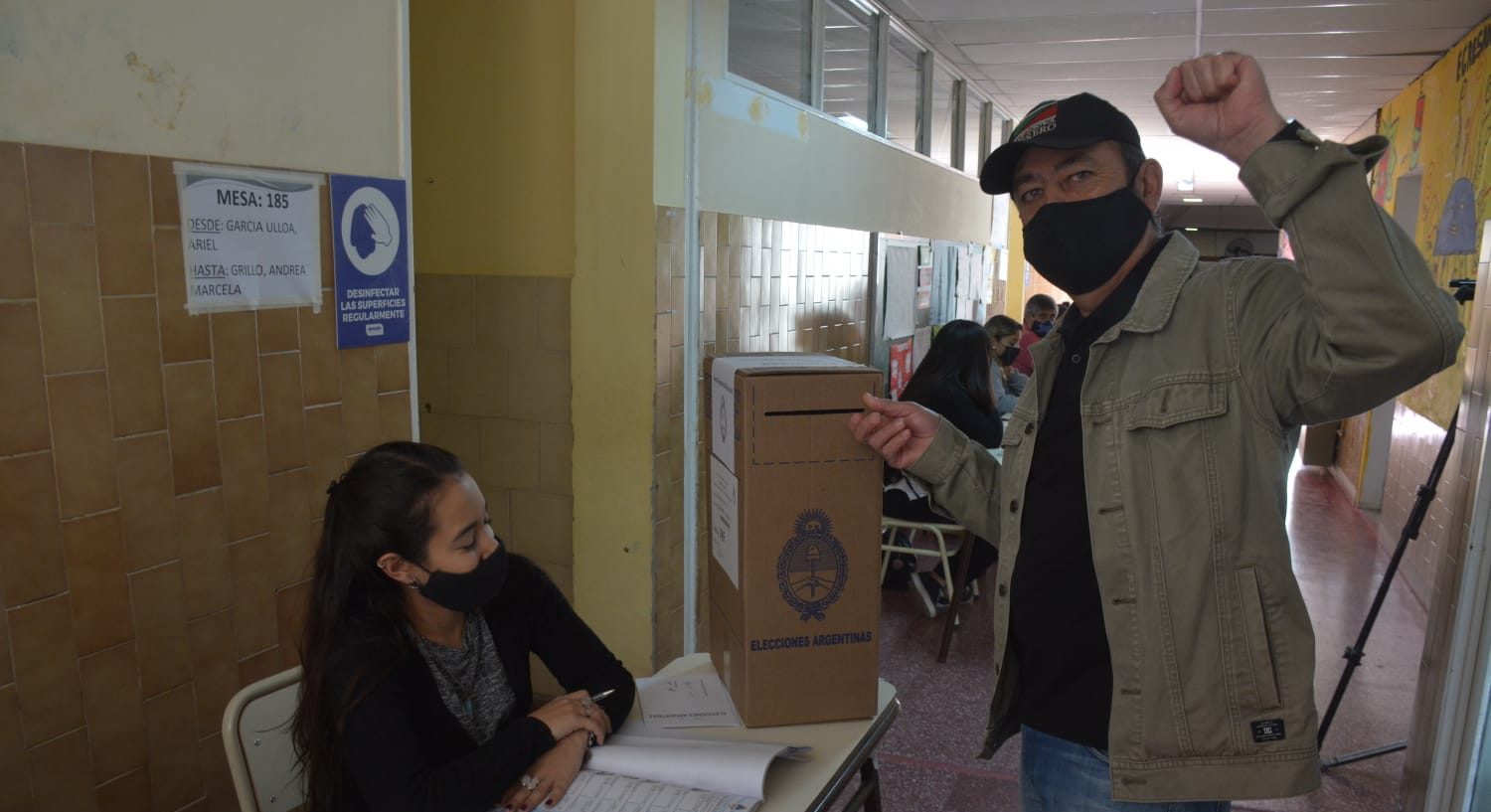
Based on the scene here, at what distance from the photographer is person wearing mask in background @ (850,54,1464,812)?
3.56 ft

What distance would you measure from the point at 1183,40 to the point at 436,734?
207 inches

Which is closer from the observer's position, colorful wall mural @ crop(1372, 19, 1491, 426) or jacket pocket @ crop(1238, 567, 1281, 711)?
jacket pocket @ crop(1238, 567, 1281, 711)

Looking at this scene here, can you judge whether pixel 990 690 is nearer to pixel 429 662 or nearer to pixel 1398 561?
pixel 1398 561

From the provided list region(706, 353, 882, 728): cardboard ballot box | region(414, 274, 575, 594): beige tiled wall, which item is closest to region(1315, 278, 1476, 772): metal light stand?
region(706, 353, 882, 728): cardboard ballot box

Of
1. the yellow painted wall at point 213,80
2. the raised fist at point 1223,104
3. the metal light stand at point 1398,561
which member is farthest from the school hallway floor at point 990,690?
the yellow painted wall at point 213,80

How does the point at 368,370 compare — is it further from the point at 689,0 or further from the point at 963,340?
the point at 963,340

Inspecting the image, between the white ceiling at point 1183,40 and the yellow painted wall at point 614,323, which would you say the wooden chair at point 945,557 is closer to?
the yellow painted wall at point 614,323

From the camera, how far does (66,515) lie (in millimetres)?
1520

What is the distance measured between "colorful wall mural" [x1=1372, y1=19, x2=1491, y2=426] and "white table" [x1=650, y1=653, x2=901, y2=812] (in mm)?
4172

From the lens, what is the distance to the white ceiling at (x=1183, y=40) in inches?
177

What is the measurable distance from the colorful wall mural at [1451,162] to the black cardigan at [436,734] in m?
4.49

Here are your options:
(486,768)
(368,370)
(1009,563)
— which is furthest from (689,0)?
(486,768)

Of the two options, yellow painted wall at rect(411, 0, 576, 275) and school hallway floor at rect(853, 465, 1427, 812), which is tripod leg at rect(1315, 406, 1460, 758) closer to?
school hallway floor at rect(853, 465, 1427, 812)

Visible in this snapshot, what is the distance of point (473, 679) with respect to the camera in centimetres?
159
